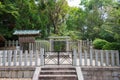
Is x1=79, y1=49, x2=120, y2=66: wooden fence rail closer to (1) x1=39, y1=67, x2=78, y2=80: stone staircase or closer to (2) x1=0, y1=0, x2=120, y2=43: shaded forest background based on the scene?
(1) x1=39, y1=67, x2=78, y2=80: stone staircase

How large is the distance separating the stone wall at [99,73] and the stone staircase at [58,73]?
62 centimetres

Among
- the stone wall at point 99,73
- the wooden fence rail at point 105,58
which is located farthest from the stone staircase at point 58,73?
the wooden fence rail at point 105,58

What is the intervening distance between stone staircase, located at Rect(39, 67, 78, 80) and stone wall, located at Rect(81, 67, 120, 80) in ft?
2.04

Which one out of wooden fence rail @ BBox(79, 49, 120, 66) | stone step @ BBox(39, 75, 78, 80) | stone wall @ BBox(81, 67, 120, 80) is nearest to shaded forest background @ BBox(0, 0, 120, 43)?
wooden fence rail @ BBox(79, 49, 120, 66)

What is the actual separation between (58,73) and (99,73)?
197 cm

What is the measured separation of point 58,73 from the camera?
8.44 m

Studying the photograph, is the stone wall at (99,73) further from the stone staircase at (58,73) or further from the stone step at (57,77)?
the stone step at (57,77)

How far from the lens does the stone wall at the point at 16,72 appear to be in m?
8.88

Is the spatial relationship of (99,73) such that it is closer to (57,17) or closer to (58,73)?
(58,73)

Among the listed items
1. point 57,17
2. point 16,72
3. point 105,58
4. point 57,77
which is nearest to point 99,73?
A: point 105,58

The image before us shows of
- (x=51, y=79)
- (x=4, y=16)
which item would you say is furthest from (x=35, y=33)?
(x=51, y=79)

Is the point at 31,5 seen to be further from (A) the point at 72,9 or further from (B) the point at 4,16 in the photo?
(A) the point at 72,9

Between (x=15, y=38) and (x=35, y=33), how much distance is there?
24.1ft

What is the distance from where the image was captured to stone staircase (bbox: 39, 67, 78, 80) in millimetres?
8031
